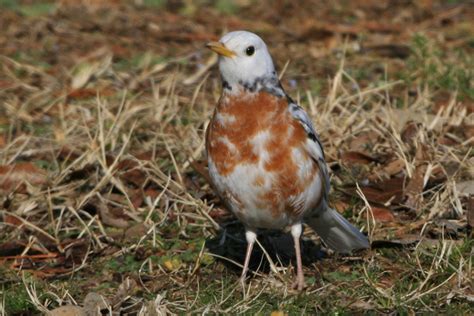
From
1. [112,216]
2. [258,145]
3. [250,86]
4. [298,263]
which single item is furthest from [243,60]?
[112,216]

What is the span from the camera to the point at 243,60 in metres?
6.11

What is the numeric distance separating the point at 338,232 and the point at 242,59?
1.34m

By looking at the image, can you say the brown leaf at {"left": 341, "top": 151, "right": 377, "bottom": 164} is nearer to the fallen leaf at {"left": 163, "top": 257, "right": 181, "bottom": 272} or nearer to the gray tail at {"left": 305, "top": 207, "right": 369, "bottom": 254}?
the gray tail at {"left": 305, "top": 207, "right": 369, "bottom": 254}

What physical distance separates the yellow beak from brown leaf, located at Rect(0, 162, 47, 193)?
8.08 ft

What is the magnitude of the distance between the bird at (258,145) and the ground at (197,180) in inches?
19.7

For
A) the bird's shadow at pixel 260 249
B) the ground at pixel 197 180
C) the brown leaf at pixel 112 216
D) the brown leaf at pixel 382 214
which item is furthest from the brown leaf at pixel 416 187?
the brown leaf at pixel 112 216

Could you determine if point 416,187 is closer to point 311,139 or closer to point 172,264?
point 311,139

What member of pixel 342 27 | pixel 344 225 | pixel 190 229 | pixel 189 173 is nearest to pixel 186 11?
pixel 342 27

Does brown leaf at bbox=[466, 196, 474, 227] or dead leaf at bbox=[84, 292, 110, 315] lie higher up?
brown leaf at bbox=[466, 196, 474, 227]

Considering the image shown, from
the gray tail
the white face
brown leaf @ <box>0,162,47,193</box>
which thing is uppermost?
the white face

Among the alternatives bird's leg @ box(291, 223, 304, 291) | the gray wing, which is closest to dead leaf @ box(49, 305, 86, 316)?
bird's leg @ box(291, 223, 304, 291)

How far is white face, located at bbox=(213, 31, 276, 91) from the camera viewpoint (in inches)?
239

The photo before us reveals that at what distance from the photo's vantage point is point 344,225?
21.6 feet

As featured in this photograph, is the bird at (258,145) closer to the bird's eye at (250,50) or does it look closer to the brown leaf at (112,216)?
the bird's eye at (250,50)
